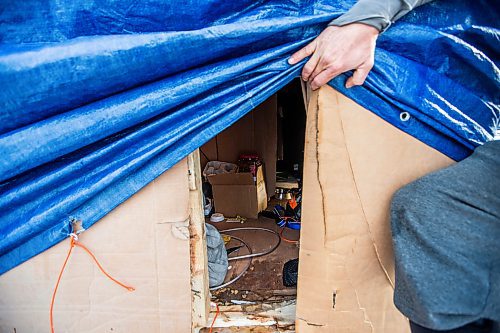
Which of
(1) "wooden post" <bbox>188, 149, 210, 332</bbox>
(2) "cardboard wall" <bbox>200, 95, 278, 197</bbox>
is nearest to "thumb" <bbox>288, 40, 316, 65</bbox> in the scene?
(1) "wooden post" <bbox>188, 149, 210, 332</bbox>

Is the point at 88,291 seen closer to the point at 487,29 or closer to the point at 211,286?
the point at 211,286

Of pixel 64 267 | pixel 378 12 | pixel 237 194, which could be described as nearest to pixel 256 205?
pixel 237 194

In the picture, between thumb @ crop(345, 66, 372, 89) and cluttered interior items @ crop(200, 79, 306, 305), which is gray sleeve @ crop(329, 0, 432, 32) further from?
cluttered interior items @ crop(200, 79, 306, 305)

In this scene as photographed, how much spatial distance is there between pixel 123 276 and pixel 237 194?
62.4 inches

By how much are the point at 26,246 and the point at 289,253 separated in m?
1.43

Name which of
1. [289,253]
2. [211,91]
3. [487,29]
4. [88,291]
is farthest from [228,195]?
[487,29]

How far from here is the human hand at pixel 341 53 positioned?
35.6 inches

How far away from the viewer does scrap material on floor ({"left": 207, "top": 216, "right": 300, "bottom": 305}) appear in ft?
5.11

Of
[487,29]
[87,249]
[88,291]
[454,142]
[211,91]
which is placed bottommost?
[88,291]

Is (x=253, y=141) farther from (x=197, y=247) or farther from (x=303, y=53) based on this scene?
(x=303, y=53)

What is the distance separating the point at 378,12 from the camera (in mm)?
881

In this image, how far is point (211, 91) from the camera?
0.98 meters

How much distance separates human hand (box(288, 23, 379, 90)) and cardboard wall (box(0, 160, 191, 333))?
20.1 inches

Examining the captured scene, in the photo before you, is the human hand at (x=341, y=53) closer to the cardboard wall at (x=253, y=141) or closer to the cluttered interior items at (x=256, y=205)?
the cluttered interior items at (x=256, y=205)
